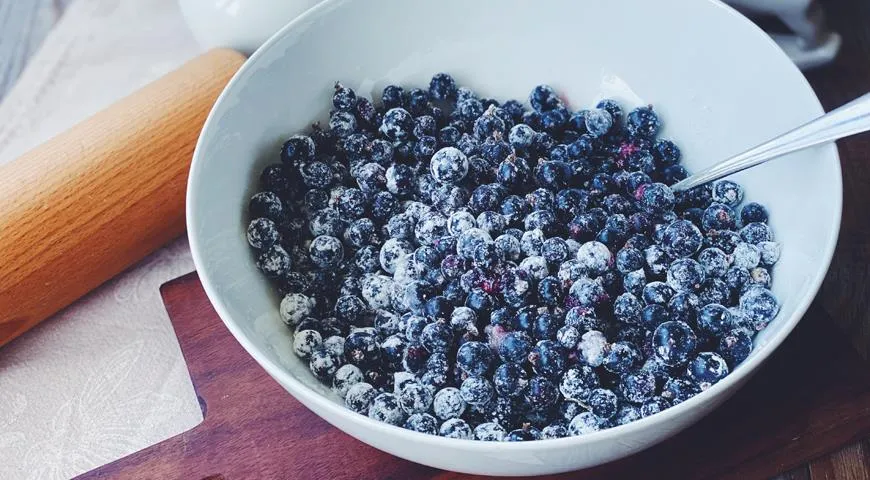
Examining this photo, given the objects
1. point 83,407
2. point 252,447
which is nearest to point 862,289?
point 252,447

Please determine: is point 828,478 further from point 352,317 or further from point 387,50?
point 387,50

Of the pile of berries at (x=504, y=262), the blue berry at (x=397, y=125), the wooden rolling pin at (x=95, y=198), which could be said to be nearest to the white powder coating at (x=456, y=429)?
the pile of berries at (x=504, y=262)

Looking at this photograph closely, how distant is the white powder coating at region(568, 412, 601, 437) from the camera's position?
2.64 ft

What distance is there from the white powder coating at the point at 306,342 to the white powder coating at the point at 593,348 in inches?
11.9

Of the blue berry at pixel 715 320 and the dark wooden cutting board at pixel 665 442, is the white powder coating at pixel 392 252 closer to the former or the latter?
the dark wooden cutting board at pixel 665 442

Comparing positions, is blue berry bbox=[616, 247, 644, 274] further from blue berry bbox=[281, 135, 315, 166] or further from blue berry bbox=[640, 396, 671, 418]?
blue berry bbox=[281, 135, 315, 166]

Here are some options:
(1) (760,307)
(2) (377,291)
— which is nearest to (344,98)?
(2) (377,291)

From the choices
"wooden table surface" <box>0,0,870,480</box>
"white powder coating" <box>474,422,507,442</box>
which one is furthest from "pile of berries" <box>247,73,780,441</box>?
"wooden table surface" <box>0,0,870,480</box>

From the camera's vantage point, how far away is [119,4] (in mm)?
1677

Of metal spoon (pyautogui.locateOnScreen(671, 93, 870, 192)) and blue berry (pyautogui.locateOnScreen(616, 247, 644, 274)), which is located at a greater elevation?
metal spoon (pyautogui.locateOnScreen(671, 93, 870, 192))

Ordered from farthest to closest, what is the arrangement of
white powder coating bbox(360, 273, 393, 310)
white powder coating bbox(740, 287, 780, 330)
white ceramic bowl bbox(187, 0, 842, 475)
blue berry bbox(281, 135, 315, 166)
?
1. blue berry bbox(281, 135, 315, 166)
2. white powder coating bbox(360, 273, 393, 310)
3. white powder coating bbox(740, 287, 780, 330)
4. white ceramic bowl bbox(187, 0, 842, 475)

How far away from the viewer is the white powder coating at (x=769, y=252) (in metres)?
0.92

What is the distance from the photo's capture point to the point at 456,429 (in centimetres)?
82

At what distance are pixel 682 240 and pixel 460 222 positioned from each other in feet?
0.87
